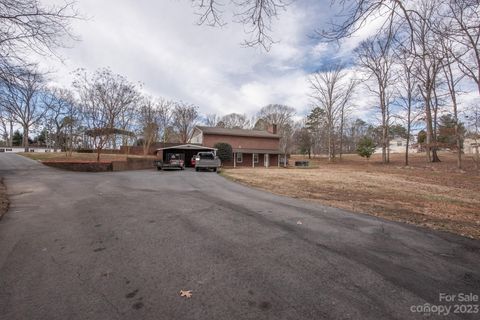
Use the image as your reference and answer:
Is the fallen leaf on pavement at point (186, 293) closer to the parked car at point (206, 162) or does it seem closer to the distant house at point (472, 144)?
the parked car at point (206, 162)

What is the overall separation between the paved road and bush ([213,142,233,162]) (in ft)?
85.3

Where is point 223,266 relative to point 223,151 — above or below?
below

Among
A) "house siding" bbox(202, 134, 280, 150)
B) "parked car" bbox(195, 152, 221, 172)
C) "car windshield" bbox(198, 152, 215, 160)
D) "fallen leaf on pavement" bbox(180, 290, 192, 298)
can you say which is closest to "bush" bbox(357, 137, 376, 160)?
"house siding" bbox(202, 134, 280, 150)

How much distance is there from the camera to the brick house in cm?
3497

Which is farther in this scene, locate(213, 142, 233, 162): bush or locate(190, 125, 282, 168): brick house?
locate(190, 125, 282, 168): brick house

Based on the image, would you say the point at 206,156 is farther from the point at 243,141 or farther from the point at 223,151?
the point at 243,141

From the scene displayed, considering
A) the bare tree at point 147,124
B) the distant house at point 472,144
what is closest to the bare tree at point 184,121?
the bare tree at point 147,124

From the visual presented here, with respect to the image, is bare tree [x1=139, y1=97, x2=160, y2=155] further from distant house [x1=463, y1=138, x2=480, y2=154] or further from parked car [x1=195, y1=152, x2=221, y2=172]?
distant house [x1=463, y1=138, x2=480, y2=154]

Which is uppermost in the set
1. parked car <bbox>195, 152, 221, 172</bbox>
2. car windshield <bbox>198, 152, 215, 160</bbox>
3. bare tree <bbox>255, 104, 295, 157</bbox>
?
bare tree <bbox>255, 104, 295, 157</bbox>

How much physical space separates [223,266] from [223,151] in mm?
28854

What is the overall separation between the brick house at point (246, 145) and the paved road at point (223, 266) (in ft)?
92.4

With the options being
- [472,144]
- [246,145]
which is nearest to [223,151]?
[246,145]

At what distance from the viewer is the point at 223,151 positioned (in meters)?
31.9

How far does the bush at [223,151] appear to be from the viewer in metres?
31.9
